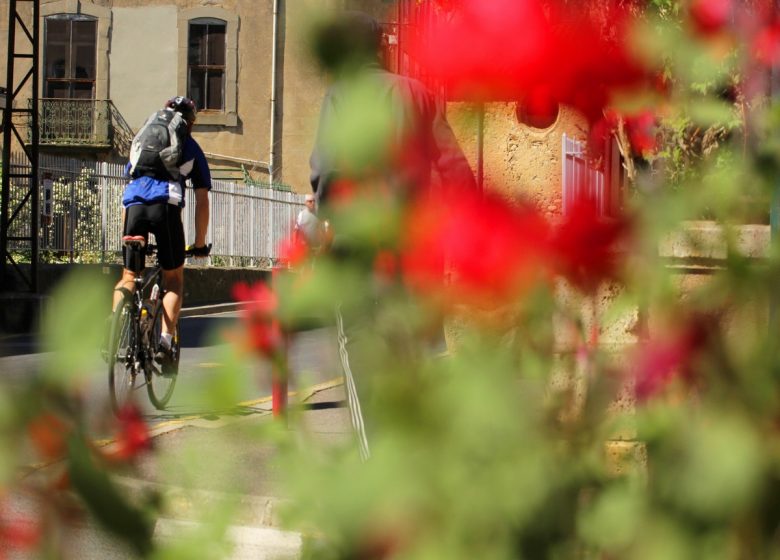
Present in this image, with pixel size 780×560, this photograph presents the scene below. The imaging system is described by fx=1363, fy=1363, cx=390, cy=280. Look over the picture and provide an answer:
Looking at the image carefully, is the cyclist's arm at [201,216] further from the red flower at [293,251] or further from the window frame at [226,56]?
the window frame at [226,56]

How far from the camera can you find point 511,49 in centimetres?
63

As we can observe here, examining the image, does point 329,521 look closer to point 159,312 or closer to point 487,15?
point 487,15

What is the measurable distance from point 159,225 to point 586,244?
550 cm

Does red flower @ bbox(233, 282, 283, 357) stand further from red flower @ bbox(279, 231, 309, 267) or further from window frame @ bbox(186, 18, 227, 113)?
window frame @ bbox(186, 18, 227, 113)

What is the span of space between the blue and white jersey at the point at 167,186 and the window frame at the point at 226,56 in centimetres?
1818

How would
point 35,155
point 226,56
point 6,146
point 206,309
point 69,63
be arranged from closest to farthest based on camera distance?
point 6,146, point 35,155, point 206,309, point 226,56, point 69,63

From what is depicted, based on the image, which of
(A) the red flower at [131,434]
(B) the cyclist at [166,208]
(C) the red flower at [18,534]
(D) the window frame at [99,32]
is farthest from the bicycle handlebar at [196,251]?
(D) the window frame at [99,32]

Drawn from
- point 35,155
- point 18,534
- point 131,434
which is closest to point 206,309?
point 35,155

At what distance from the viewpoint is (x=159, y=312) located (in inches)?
244

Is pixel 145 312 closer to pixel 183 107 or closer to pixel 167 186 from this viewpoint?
pixel 167 186

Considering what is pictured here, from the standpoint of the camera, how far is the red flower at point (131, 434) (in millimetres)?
703

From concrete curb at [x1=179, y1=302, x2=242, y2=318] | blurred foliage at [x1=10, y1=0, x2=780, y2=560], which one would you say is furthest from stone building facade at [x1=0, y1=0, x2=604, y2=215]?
blurred foliage at [x1=10, y1=0, x2=780, y2=560]

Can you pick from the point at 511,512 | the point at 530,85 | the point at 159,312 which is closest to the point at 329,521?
the point at 511,512

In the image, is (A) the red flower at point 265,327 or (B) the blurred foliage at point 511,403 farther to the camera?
(A) the red flower at point 265,327
